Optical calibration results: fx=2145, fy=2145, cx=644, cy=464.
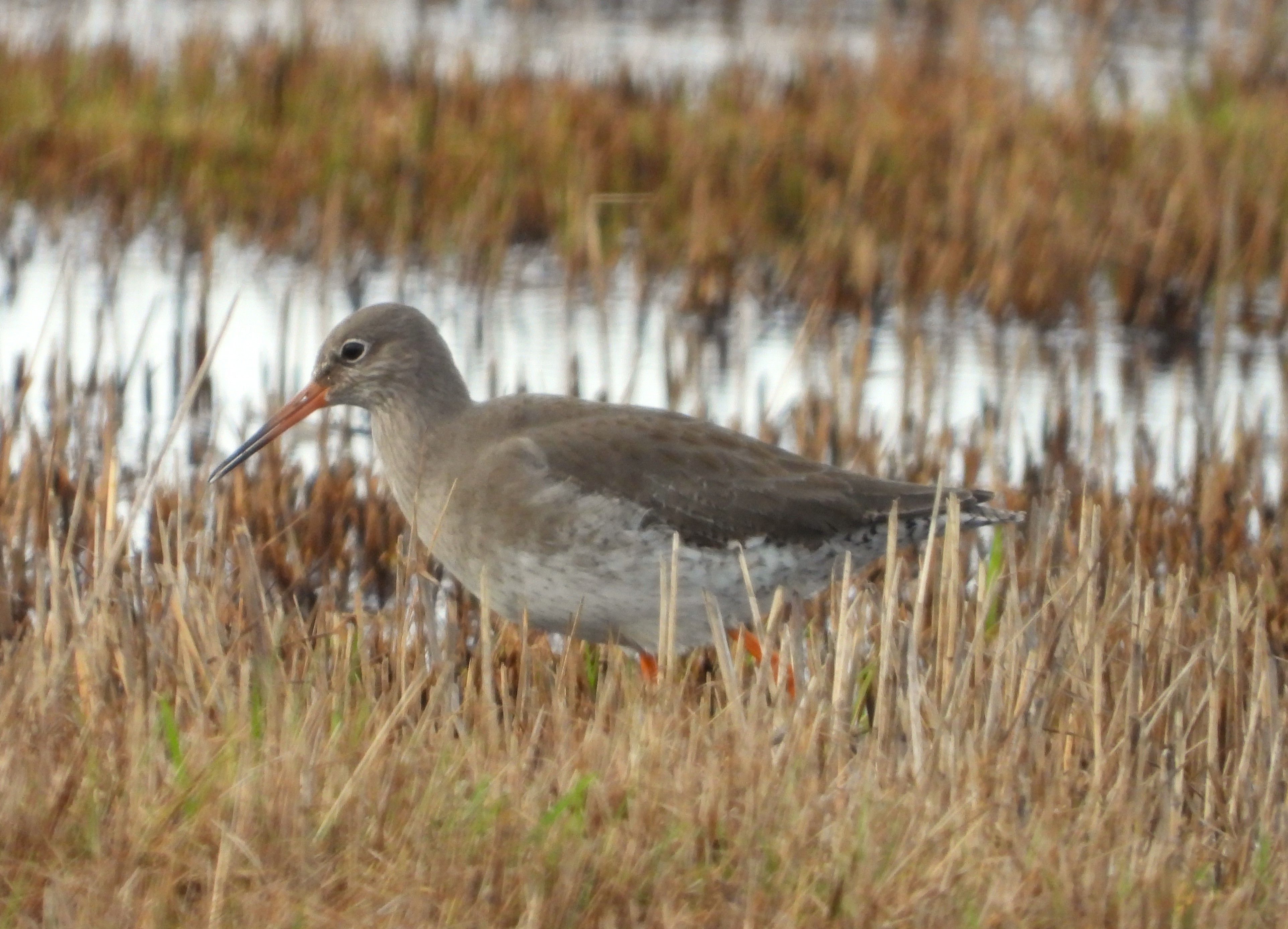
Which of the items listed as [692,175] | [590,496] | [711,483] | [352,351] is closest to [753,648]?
[711,483]

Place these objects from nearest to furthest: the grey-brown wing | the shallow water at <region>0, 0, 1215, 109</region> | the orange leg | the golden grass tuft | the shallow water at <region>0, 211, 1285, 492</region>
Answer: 1. the golden grass tuft
2. the orange leg
3. the grey-brown wing
4. the shallow water at <region>0, 211, 1285, 492</region>
5. the shallow water at <region>0, 0, 1215, 109</region>

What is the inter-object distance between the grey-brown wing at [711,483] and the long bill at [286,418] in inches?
28.6

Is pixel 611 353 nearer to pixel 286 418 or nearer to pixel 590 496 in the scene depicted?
pixel 286 418

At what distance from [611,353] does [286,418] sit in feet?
11.9

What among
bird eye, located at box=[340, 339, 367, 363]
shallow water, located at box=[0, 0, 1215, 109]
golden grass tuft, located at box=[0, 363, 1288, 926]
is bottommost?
golden grass tuft, located at box=[0, 363, 1288, 926]

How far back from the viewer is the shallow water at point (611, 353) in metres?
7.88

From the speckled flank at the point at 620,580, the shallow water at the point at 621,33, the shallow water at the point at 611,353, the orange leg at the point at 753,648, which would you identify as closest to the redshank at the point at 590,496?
the speckled flank at the point at 620,580

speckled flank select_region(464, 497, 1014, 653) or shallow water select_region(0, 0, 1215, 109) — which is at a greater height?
shallow water select_region(0, 0, 1215, 109)

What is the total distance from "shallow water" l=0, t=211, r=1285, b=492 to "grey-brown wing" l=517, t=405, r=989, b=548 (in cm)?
162

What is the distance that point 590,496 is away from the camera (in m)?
5.09

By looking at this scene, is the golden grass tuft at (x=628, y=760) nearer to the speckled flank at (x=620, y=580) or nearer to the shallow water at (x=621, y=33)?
the speckled flank at (x=620, y=580)

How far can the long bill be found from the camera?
5.63 meters

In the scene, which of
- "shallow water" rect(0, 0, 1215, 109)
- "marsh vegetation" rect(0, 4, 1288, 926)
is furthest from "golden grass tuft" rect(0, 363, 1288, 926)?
"shallow water" rect(0, 0, 1215, 109)

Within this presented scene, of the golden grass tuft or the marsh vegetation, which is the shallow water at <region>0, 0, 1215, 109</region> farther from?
the golden grass tuft
